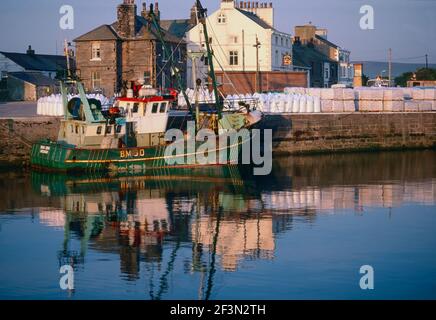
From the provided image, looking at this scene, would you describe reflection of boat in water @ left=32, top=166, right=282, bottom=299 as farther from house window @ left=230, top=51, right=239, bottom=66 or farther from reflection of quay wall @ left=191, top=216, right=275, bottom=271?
house window @ left=230, top=51, right=239, bottom=66

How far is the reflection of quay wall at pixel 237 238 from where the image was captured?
72.9ft

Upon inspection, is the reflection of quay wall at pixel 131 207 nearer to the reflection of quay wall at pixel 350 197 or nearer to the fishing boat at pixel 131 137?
the reflection of quay wall at pixel 350 197

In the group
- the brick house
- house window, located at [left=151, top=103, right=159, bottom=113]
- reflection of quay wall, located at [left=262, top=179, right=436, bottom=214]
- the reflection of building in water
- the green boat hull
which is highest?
the brick house

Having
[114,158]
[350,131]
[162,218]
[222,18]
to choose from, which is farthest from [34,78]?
[162,218]

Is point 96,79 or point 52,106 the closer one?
point 52,106

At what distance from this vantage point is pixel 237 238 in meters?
24.2

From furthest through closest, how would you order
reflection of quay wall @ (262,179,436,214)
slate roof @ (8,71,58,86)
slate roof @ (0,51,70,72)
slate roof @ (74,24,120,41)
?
slate roof @ (0,51,70,72) < slate roof @ (8,71,58,86) < slate roof @ (74,24,120,41) < reflection of quay wall @ (262,179,436,214)

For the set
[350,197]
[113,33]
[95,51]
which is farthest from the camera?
[95,51]

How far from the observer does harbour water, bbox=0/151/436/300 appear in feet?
63.8

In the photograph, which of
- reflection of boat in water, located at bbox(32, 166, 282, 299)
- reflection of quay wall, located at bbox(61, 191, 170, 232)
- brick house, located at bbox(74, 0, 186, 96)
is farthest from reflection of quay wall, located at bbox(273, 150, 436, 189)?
brick house, located at bbox(74, 0, 186, 96)

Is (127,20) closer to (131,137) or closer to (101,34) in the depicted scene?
(101,34)

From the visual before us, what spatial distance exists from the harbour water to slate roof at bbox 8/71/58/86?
87.8ft

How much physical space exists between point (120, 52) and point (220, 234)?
115 feet

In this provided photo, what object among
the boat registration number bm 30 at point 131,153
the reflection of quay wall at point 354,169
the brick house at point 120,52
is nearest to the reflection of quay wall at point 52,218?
the boat registration number bm 30 at point 131,153
